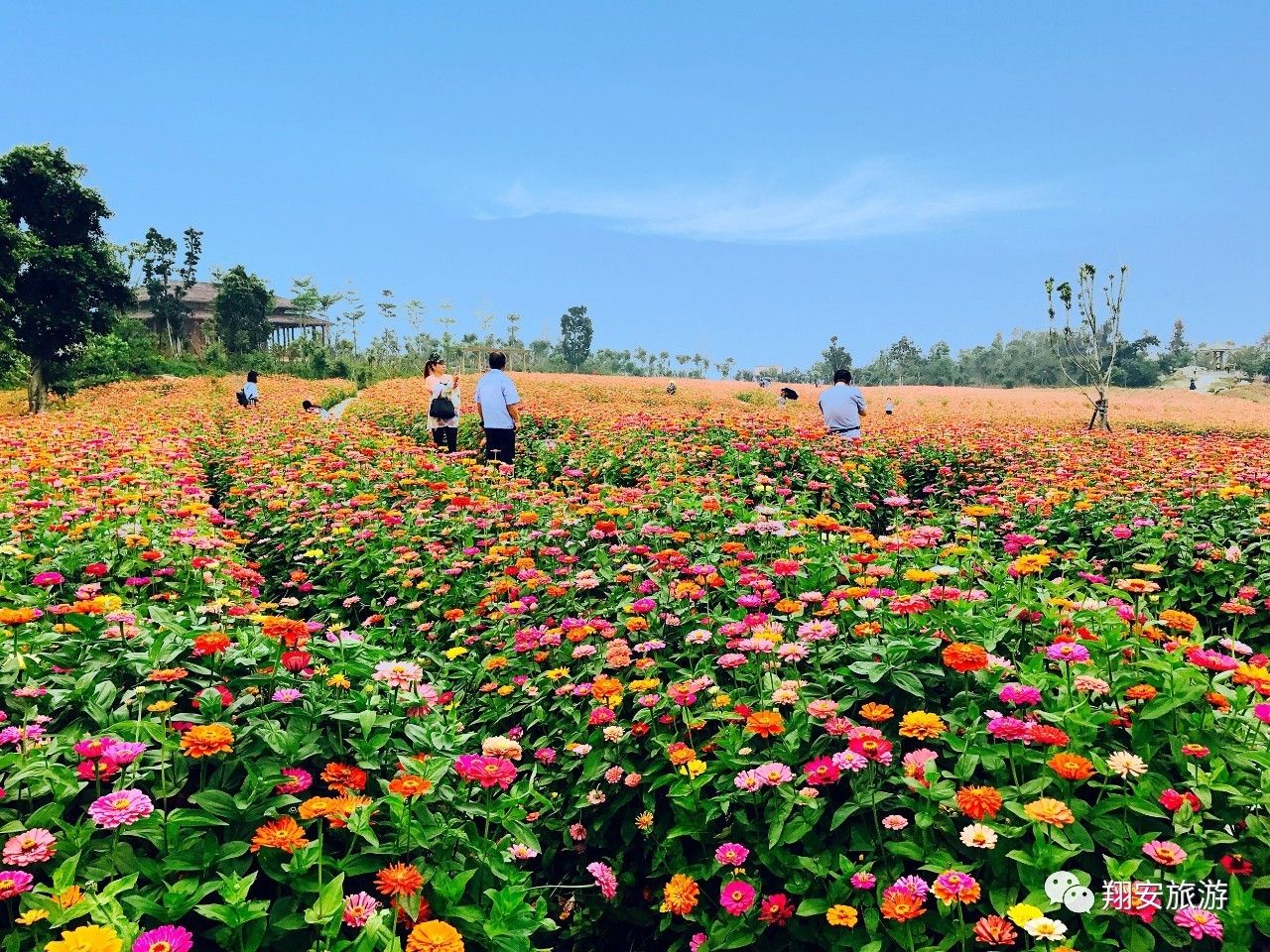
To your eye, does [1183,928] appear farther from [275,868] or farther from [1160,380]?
[1160,380]

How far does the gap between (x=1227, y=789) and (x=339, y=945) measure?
1926 mm

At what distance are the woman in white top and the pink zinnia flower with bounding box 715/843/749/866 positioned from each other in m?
7.11

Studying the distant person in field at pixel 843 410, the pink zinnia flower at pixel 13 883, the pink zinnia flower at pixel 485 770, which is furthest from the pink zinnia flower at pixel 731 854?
the distant person in field at pixel 843 410

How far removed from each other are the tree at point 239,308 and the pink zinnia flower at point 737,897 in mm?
46467

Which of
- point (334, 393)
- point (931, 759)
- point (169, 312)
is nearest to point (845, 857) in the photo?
point (931, 759)

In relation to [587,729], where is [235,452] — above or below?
above

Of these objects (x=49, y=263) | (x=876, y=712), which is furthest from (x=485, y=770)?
(x=49, y=263)

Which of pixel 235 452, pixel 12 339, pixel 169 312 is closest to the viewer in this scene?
pixel 235 452

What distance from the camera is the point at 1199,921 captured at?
145 cm

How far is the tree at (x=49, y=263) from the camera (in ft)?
66.2

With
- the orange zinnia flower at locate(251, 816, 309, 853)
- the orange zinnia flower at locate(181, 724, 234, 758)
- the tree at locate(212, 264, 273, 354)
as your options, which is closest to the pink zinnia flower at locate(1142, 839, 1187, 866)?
the orange zinnia flower at locate(251, 816, 309, 853)

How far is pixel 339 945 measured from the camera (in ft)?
4.53

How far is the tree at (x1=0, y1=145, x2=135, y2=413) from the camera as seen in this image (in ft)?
66.2

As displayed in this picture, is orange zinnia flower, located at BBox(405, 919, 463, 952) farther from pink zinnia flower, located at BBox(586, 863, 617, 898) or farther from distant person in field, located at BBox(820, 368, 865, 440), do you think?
distant person in field, located at BBox(820, 368, 865, 440)
